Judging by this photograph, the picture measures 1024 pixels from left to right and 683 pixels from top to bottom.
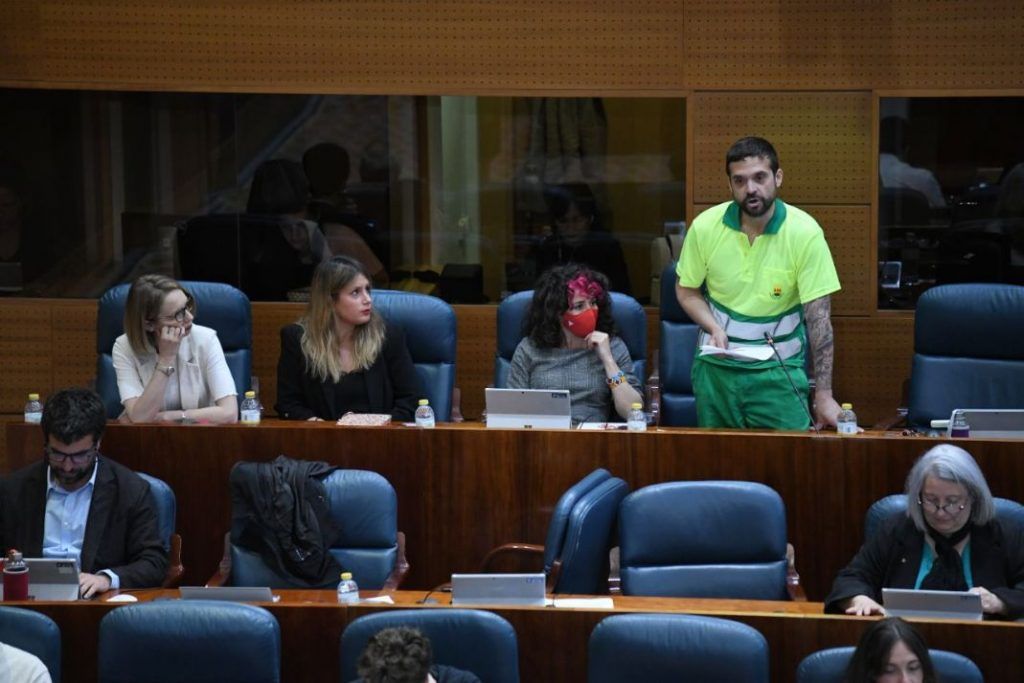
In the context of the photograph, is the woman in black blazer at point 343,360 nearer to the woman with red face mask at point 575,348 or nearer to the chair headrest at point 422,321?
the chair headrest at point 422,321

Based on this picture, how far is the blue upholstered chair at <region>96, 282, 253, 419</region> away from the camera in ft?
21.1

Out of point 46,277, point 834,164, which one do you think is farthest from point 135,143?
point 834,164

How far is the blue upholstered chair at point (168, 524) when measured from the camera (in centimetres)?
518

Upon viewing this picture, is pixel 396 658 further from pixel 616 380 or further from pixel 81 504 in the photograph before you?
pixel 616 380

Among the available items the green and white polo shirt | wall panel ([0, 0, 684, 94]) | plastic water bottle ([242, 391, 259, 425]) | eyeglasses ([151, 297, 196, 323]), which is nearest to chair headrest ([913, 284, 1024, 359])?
the green and white polo shirt

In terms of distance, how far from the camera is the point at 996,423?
5340 millimetres

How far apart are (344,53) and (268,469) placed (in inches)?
107

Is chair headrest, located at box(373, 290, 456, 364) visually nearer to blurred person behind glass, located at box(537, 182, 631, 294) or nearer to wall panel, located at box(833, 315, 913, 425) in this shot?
blurred person behind glass, located at box(537, 182, 631, 294)

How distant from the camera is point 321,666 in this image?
4.53 meters

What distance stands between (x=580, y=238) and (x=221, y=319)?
→ 1.72 meters

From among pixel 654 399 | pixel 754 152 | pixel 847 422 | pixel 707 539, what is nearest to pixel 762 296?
pixel 754 152

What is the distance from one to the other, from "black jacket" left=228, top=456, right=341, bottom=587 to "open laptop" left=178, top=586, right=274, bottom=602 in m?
0.48

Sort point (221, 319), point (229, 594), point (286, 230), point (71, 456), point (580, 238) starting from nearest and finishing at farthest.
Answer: point (229, 594) < point (71, 456) < point (221, 319) < point (580, 238) < point (286, 230)

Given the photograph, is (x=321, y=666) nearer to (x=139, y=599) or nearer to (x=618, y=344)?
(x=139, y=599)
